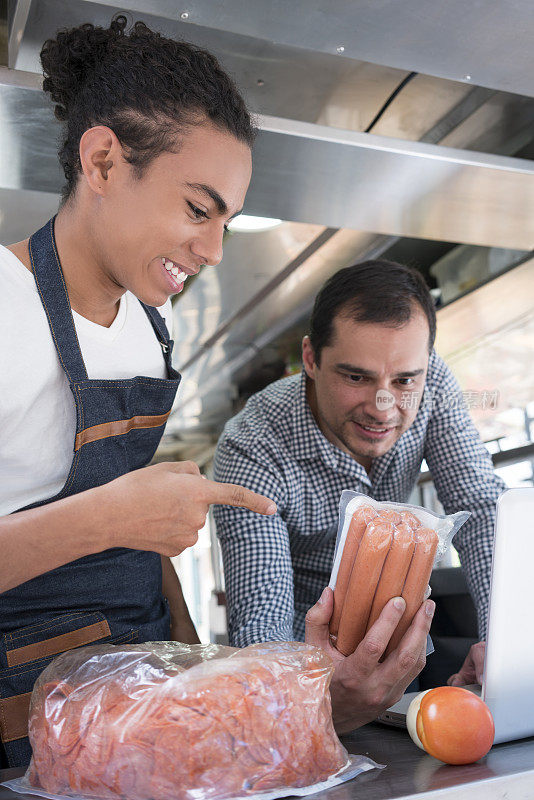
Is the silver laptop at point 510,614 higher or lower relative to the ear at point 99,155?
lower

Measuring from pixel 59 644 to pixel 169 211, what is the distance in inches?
25.3

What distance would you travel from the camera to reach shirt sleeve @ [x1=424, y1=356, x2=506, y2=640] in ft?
5.73

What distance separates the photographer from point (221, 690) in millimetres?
730

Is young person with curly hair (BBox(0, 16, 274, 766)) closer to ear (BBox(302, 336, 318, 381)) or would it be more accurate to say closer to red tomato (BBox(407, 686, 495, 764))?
red tomato (BBox(407, 686, 495, 764))

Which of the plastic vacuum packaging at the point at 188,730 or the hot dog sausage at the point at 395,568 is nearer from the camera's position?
the plastic vacuum packaging at the point at 188,730

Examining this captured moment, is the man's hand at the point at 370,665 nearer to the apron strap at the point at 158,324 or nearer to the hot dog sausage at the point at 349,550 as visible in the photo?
the hot dog sausage at the point at 349,550

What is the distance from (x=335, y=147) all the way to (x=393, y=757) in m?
1.29

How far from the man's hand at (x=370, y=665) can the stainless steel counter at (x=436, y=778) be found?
61mm

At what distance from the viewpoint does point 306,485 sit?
5.74 feet

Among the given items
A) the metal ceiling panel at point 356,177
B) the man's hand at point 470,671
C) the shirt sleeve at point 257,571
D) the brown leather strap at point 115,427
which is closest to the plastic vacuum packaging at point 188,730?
the brown leather strap at point 115,427

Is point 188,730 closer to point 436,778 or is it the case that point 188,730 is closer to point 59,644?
point 436,778

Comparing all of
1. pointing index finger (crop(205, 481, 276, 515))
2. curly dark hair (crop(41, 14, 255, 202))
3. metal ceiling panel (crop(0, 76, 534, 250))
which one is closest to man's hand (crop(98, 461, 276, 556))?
pointing index finger (crop(205, 481, 276, 515))

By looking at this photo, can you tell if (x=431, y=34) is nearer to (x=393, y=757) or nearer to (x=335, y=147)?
(x=335, y=147)

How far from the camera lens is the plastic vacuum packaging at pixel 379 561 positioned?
0.90 metres
